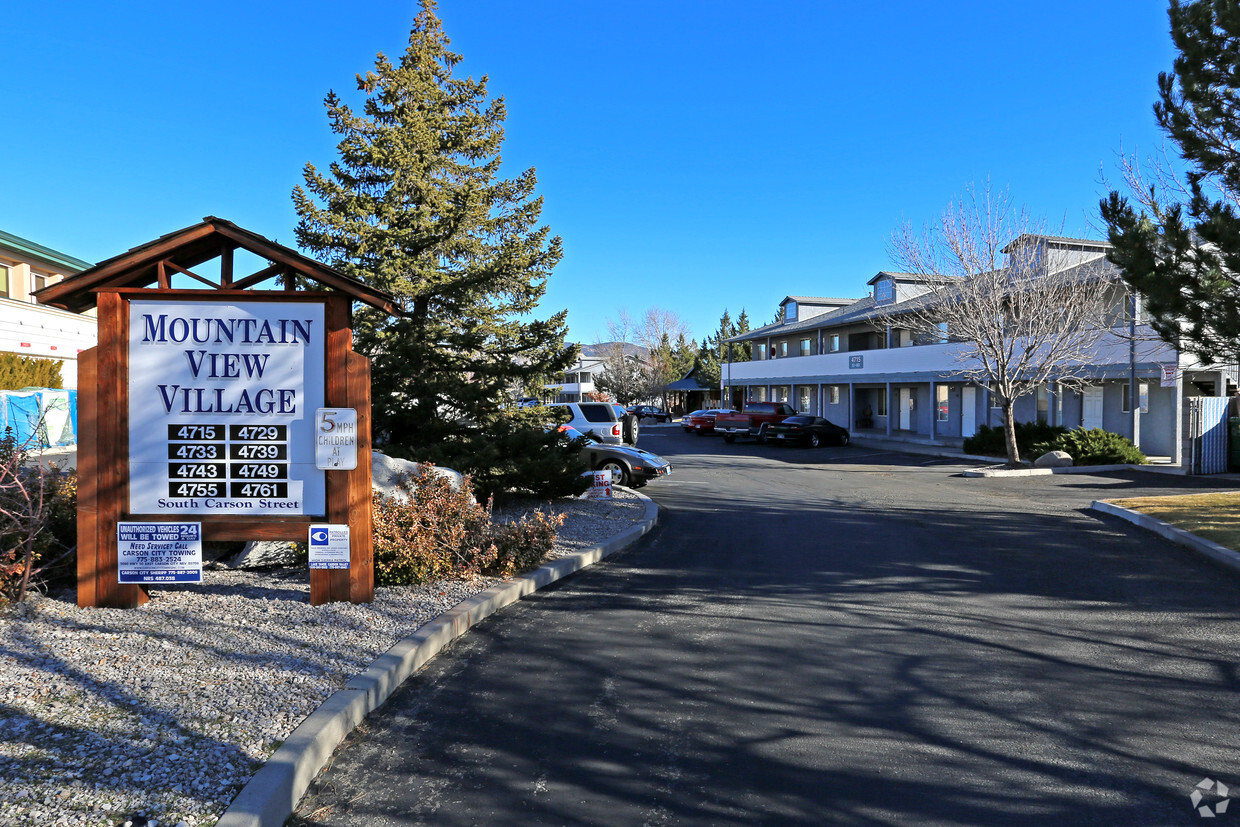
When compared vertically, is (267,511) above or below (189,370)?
below

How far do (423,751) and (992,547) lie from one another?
342 inches

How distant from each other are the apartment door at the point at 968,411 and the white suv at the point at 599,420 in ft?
55.8

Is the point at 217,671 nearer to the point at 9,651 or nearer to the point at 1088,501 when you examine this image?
the point at 9,651

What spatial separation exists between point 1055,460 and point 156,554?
2318 cm

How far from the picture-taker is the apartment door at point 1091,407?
28.4 metres

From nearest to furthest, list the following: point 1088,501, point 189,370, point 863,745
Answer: point 863,745, point 189,370, point 1088,501

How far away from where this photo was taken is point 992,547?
11.0 metres

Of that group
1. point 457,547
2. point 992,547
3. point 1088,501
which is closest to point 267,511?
point 457,547

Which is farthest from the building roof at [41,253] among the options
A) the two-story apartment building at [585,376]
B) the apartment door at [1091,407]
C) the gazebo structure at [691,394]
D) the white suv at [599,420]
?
the gazebo structure at [691,394]

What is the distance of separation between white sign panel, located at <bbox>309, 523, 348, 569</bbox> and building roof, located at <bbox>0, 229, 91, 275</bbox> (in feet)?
80.5

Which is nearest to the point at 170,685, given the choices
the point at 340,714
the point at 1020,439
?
the point at 340,714

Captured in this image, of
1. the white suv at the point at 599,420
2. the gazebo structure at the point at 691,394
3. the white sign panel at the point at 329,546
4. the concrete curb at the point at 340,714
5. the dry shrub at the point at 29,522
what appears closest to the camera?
the concrete curb at the point at 340,714

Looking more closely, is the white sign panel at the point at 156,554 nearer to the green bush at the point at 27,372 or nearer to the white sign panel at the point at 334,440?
the white sign panel at the point at 334,440

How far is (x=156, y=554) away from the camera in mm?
6957
